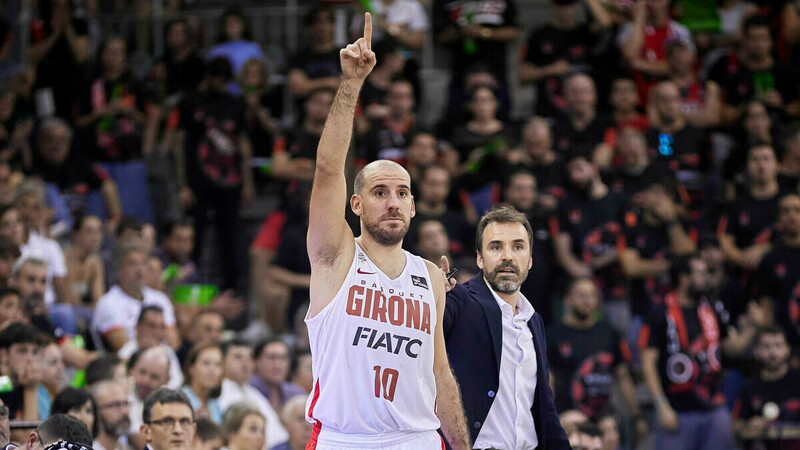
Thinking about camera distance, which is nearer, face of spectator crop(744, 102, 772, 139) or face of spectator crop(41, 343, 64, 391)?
face of spectator crop(41, 343, 64, 391)

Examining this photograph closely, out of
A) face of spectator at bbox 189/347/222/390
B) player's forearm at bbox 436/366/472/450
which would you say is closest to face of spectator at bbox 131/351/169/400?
face of spectator at bbox 189/347/222/390

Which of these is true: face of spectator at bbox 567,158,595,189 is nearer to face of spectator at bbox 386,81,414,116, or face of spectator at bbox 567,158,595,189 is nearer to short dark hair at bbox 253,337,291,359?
face of spectator at bbox 386,81,414,116

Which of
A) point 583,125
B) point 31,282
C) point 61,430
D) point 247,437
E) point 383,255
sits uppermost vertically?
point 583,125

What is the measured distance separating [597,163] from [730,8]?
13.9 ft

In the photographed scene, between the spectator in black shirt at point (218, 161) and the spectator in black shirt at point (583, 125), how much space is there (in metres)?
3.92

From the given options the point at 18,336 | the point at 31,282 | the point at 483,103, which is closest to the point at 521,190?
the point at 483,103

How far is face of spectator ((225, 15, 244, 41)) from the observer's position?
15.0 meters

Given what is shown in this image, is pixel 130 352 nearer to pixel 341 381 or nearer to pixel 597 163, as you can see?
pixel 341 381

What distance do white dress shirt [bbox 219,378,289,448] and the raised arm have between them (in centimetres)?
447

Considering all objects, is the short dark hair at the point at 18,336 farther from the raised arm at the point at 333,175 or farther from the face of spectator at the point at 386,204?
the face of spectator at the point at 386,204

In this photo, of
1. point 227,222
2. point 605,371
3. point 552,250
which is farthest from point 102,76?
point 605,371

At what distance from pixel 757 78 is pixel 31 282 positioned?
31.2ft

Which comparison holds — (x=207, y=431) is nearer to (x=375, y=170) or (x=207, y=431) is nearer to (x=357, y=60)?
(x=375, y=170)

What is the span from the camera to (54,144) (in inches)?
527
